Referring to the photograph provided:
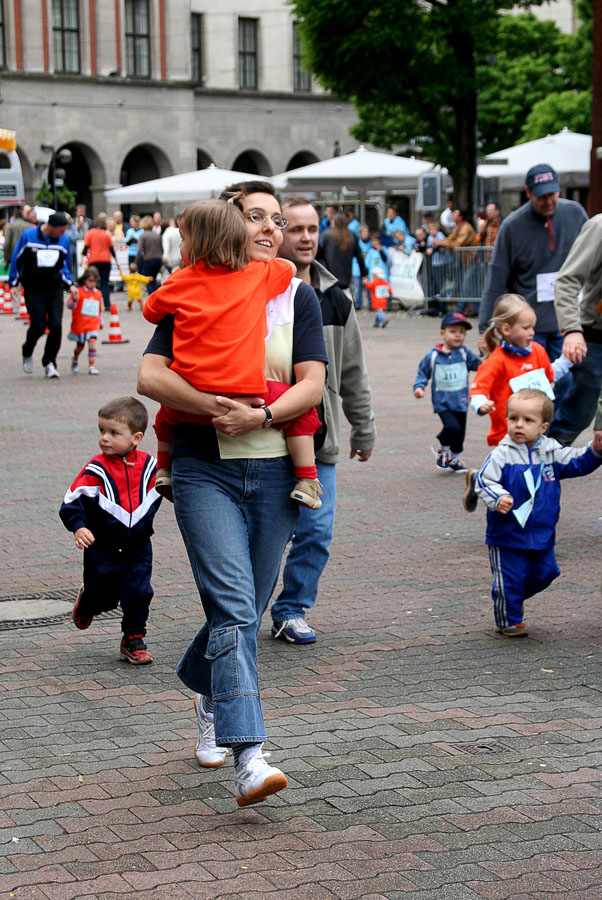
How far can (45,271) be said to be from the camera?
1642 centimetres

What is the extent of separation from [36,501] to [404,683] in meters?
4.53

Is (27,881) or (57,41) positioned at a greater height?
(57,41)

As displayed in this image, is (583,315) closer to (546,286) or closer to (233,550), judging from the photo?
(546,286)

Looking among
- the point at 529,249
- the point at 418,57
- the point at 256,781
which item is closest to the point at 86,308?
the point at 529,249

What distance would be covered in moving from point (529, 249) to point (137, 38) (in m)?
48.1

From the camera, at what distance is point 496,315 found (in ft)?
25.7

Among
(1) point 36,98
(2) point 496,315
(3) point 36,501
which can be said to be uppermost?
(1) point 36,98

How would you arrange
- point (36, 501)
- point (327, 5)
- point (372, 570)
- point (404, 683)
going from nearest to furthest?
1. point (404, 683)
2. point (372, 570)
3. point (36, 501)
4. point (327, 5)

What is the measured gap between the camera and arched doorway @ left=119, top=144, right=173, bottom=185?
180 ft

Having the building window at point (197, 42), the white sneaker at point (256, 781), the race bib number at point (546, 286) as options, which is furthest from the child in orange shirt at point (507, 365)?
the building window at point (197, 42)

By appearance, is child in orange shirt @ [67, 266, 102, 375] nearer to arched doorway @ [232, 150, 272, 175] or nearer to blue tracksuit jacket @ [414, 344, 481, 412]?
blue tracksuit jacket @ [414, 344, 481, 412]

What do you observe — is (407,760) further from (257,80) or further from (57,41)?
(257,80)

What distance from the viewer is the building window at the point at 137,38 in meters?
53.6

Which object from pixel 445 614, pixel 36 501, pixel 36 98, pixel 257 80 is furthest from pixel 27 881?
pixel 257 80
